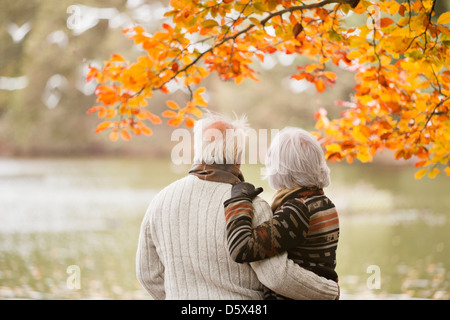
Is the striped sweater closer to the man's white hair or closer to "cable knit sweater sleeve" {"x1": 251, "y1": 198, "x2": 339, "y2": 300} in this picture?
"cable knit sweater sleeve" {"x1": 251, "y1": 198, "x2": 339, "y2": 300}

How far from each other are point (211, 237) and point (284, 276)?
0.24 meters

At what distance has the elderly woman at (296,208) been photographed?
160cm

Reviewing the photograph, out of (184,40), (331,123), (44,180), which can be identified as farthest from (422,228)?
(44,180)

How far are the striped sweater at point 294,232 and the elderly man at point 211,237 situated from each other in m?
0.04

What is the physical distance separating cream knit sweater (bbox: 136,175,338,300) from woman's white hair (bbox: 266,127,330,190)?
0.38 ft

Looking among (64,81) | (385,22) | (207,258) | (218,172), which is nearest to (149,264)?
(207,258)

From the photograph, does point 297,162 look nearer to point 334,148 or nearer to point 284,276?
point 284,276

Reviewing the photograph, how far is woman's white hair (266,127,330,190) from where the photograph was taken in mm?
1690

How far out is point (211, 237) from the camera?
164cm

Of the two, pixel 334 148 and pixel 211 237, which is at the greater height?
pixel 334 148

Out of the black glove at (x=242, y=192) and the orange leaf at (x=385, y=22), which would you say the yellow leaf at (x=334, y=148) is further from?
the black glove at (x=242, y=192)

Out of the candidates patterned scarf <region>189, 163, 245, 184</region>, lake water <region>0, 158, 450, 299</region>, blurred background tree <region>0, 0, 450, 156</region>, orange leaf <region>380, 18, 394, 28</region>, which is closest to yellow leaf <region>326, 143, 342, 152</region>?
orange leaf <region>380, 18, 394, 28</region>

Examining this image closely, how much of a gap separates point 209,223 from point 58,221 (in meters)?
9.95
